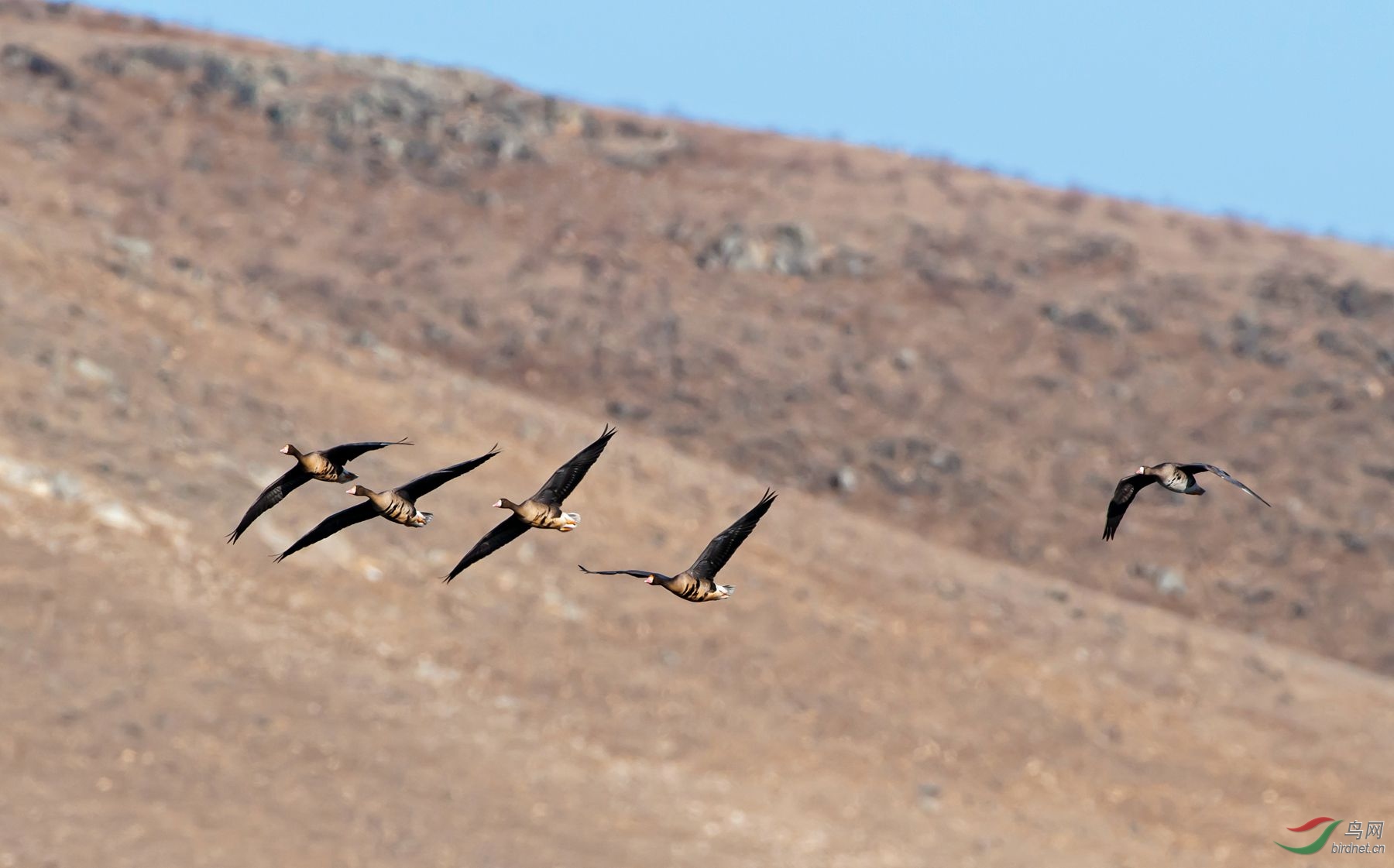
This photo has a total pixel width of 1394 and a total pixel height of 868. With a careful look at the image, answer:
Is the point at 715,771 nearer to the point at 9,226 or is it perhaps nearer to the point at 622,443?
the point at 622,443

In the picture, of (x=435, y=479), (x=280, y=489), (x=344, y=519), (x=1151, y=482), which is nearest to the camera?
(x=435, y=479)

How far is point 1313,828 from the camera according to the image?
2495 cm

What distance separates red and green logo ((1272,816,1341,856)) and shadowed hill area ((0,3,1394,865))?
0.33 meters

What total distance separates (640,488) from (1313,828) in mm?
12450

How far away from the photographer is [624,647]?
83.6ft

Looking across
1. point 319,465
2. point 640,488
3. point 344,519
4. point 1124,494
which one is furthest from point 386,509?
point 640,488

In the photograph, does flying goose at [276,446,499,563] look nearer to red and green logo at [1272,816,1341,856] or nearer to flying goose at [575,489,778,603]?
flying goose at [575,489,778,603]

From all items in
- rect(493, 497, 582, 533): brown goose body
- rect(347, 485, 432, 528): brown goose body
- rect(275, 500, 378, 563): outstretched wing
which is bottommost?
rect(275, 500, 378, 563): outstretched wing

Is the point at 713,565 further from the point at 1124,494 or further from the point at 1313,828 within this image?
the point at 1313,828

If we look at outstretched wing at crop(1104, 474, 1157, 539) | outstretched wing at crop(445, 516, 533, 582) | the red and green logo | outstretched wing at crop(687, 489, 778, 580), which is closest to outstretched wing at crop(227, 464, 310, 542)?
outstretched wing at crop(445, 516, 533, 582)

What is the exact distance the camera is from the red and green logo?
24328mm

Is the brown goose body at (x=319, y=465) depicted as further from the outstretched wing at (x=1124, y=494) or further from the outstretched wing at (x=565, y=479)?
the outstretched wing at (x=1124, y=494)

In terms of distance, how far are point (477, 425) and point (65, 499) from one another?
8.68 metres

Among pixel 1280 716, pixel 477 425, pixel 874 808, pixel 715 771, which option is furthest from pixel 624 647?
pixel 1280 716
